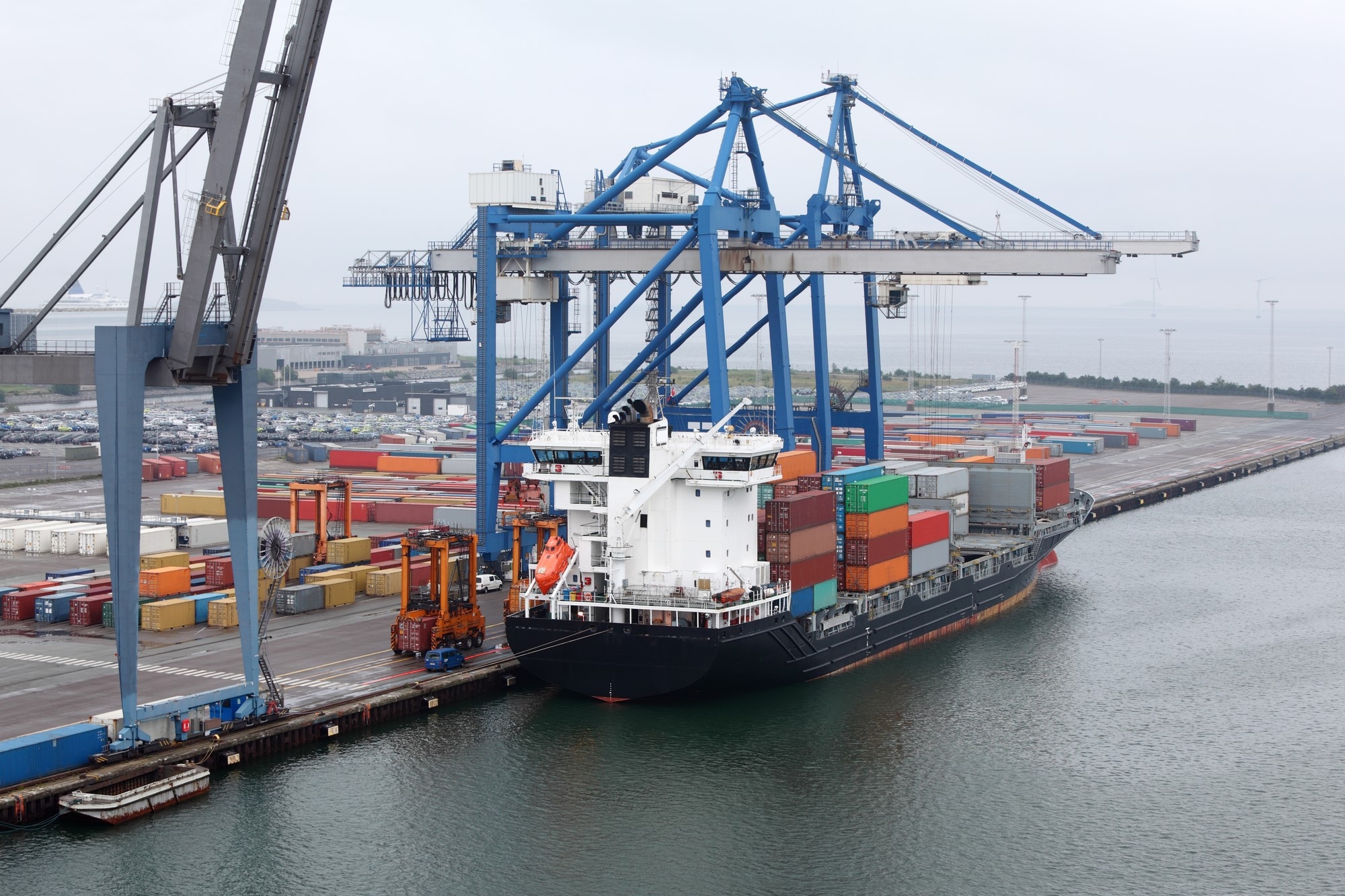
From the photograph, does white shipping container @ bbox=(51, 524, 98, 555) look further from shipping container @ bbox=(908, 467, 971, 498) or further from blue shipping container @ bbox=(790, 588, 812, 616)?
blue shipping container @ bbox=(790, 588, 812, 616)

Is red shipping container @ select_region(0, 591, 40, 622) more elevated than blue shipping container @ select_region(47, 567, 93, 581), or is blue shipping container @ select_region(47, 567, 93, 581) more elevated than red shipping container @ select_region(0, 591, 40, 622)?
blue shipping container @ select_region(47, 567, 93, 581)

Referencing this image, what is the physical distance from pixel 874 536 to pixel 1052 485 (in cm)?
1974

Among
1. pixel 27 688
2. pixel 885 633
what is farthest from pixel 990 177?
pixel 27 688

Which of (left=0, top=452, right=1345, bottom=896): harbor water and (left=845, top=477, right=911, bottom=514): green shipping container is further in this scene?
(left=845, top=477, right=911, bottom=514): green shipping container

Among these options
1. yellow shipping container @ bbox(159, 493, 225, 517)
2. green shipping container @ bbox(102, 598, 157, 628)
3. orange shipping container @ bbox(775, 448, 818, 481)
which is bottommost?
green shipping container @ bbox(102, 598, 157, 628)

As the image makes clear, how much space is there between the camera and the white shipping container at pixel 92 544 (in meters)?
55.7

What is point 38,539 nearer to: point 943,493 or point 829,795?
point 943,493

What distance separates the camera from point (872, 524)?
40844 mm

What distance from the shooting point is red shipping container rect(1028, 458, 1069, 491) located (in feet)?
189

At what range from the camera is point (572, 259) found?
47.8m

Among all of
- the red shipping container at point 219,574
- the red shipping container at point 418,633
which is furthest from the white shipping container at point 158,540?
the red shipping container at point 418,633

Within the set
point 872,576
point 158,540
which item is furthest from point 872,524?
point 158,540

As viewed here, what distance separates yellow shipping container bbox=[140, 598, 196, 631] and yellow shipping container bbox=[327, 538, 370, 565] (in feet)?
26.1

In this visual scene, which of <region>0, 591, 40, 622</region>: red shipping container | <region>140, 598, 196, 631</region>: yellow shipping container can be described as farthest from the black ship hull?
<region>0, 591, 40, 622</region>: red shipping container
